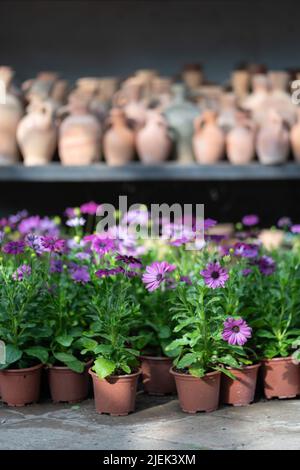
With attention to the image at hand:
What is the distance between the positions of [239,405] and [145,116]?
2608 mm

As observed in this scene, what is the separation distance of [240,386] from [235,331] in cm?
33

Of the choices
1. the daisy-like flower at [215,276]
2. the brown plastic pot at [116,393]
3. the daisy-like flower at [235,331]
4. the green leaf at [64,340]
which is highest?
the daisy-like flower at [215,276]

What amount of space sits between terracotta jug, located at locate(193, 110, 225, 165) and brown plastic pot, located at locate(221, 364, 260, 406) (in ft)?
7.25

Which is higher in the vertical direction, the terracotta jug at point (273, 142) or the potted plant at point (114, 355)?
the terracotta jug at point (273, 142)

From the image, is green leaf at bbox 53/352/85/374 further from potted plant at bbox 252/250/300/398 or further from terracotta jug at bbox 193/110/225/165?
terracotta jug at bbox 193/110/225/165

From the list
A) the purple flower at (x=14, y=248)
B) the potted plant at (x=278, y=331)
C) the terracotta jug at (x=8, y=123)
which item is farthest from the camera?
the terracotta jug at (x=8, y=123)

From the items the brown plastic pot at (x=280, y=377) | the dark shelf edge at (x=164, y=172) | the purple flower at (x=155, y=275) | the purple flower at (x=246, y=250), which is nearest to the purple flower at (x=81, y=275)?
the purple flower at (x=155, y=275)

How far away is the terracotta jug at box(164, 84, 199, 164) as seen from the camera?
17.7 ft

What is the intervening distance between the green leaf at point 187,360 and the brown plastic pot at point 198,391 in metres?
0.06

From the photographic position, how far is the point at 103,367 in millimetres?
3086

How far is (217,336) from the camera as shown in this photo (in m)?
3.10

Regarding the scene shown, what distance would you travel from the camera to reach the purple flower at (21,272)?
126 inches

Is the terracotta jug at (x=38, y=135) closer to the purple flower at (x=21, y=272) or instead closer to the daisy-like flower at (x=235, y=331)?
the purple flower at (x=21, y=272)

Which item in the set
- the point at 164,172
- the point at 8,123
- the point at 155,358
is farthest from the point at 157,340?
the point at 8,123
